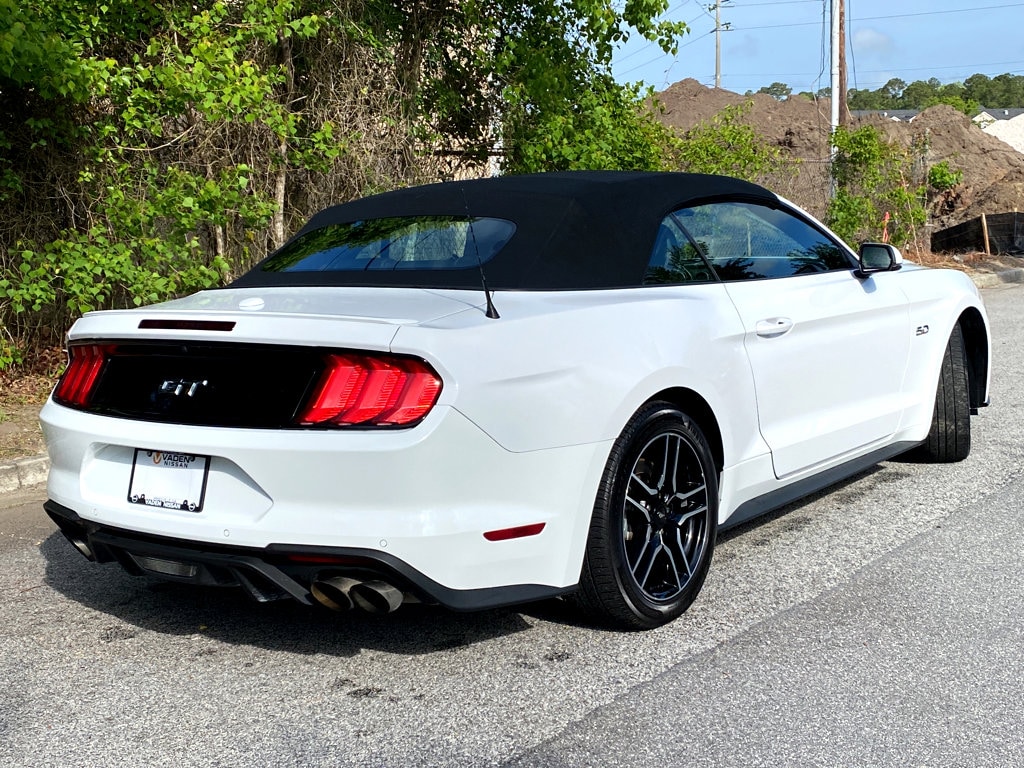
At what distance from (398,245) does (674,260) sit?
1033mm

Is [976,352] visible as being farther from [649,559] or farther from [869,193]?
[869,193]

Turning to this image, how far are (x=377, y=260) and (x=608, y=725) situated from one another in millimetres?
1956

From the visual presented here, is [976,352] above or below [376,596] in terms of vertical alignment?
above

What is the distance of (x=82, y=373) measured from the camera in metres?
3.98

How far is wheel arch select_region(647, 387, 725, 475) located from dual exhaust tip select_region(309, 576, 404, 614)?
1.15 meters

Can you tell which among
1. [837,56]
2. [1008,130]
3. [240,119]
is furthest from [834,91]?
[1008,130]

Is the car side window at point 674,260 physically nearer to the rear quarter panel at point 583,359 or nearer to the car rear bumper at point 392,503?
the rear quarter panel at point 583,359

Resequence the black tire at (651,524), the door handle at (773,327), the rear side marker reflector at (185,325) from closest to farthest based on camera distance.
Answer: the rear side marker reflector at (185,325), the black tire at (651,524), the door handle at (773,327)

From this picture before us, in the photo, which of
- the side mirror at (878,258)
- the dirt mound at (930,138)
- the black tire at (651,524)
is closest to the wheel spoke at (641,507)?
the black tire at (651,524)

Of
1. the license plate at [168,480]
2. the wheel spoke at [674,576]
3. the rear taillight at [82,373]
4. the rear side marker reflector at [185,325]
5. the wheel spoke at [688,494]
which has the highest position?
the rear side marker reflector at [185,325]

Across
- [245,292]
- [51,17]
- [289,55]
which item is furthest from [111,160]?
[245,292]

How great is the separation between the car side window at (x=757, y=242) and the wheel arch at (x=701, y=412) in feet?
2.09

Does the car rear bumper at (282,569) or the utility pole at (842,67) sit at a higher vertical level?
the utility pole at (842,67)

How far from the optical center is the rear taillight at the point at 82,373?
3.90 m
